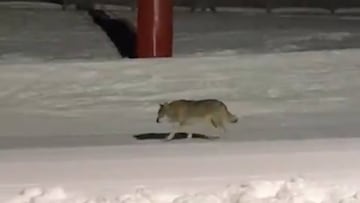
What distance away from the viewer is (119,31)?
4.63 metres

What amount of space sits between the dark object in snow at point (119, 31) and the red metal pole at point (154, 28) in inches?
4.4

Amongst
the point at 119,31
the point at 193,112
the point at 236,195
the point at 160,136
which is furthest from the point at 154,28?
the point at 236,195

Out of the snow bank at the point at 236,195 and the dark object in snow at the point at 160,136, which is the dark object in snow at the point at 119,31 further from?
the snow bank at the point at 236,195

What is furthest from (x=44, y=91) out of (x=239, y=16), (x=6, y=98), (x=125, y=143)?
(x=239, y=16)

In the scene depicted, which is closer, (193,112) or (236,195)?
(236,195)

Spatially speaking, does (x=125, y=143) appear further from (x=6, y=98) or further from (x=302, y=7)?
(x=302, y=7)

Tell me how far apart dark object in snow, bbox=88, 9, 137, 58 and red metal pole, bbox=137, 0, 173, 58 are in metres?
0.11

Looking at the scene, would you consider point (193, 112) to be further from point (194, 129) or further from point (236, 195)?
point (236, 195)

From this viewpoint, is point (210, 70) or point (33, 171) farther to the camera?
point (210, 70)

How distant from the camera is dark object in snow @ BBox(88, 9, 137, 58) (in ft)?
13.8

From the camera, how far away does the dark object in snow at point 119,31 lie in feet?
13.8

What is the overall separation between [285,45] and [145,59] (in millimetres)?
783

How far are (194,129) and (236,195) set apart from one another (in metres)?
0.66

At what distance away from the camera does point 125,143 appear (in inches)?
95.7
